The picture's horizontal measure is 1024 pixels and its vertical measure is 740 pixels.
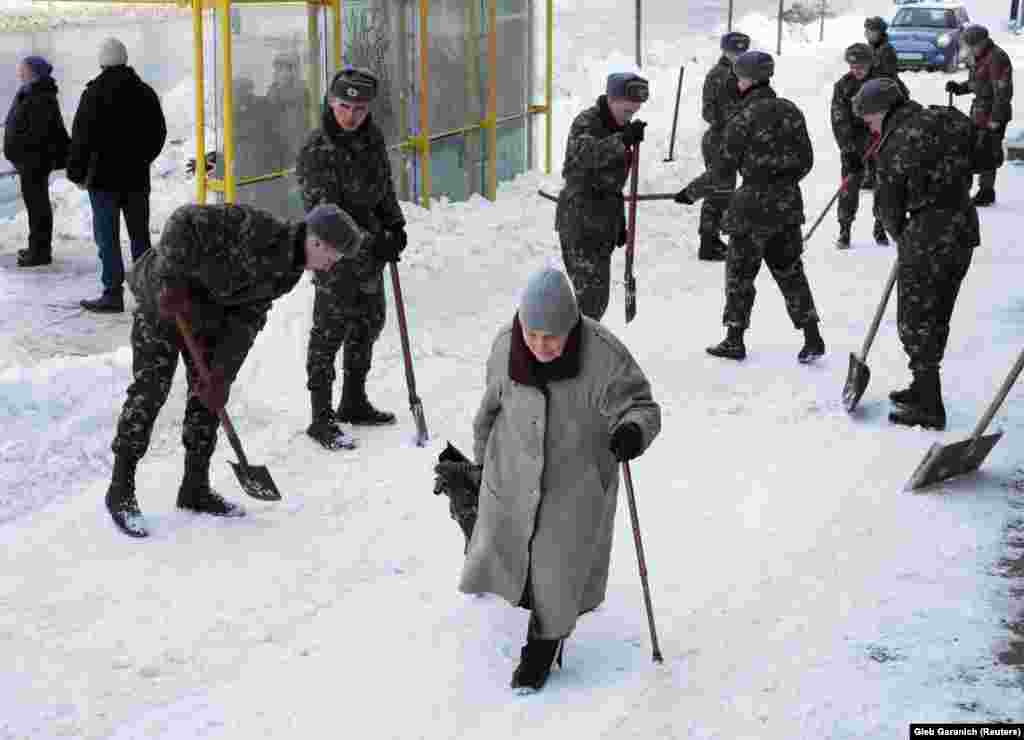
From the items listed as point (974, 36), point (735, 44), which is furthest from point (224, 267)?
point (974, 36)

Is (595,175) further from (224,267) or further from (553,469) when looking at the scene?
(553,469)

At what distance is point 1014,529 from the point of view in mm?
5977

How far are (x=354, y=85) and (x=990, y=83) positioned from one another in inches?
364

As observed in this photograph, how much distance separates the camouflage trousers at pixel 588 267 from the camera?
7766mm

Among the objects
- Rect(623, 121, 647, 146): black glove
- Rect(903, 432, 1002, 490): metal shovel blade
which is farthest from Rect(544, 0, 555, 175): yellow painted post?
Rect(903, 432, 1002, 490): metal shovel blade

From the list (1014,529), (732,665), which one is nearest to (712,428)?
(1014,529)

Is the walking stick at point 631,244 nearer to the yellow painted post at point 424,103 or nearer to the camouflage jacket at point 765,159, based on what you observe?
the camouflage jacket at point 765,159

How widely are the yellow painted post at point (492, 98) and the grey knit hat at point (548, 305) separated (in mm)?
9653

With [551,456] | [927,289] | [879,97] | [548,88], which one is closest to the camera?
[551,456]

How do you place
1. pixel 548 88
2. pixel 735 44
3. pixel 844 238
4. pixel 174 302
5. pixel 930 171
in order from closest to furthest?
pixel 174 302
pixel 930 171
pixel 735 44
pixel 844 238
pixel 548 88

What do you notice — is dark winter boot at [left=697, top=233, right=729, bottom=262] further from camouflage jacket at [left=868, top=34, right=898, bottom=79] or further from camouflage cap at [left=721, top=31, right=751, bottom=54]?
camouflage jacket at [left=868, top=34, right=898, bottom=79]

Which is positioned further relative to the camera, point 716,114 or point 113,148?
point 716,114

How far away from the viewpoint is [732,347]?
345 inches

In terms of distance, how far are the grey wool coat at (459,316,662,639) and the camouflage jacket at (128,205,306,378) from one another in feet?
4.83
